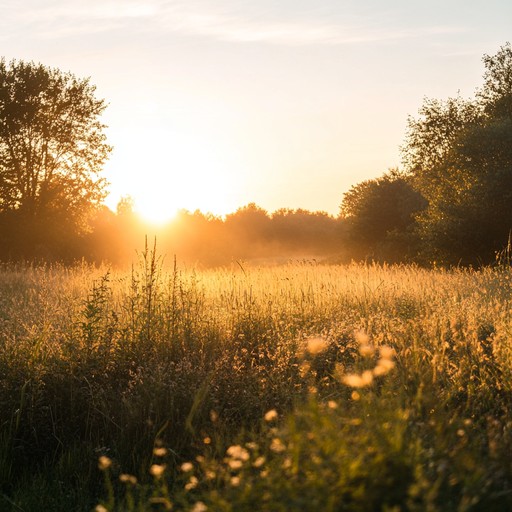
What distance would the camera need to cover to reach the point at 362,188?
109 feet

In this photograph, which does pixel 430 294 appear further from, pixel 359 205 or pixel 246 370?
pixel 359 205

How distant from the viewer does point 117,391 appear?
5.39 metres

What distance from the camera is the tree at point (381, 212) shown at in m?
31.2

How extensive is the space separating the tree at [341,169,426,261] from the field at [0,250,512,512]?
942 inches

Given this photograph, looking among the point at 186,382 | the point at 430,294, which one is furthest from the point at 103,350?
the point at 430,294

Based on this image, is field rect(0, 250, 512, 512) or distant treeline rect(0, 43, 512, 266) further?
distant treeline rect(0, 43, 512, 266)

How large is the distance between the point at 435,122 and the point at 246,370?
25310mm

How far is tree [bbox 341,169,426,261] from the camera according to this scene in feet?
102

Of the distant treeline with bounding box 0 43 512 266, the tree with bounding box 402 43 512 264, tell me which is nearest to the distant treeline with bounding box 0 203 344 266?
the distant treeline with bounding box 0 43 512 266

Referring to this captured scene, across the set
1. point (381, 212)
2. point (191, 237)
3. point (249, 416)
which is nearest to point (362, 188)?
point (381, 212)

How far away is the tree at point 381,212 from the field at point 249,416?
23.9m

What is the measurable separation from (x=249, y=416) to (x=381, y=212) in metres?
27.9

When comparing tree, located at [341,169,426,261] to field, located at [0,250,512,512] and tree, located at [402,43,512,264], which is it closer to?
tree, located at [402,43,512,264]

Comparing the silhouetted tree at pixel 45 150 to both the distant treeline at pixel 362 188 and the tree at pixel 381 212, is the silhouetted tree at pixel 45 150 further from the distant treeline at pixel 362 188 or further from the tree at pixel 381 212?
the tree at pixel 381 212
